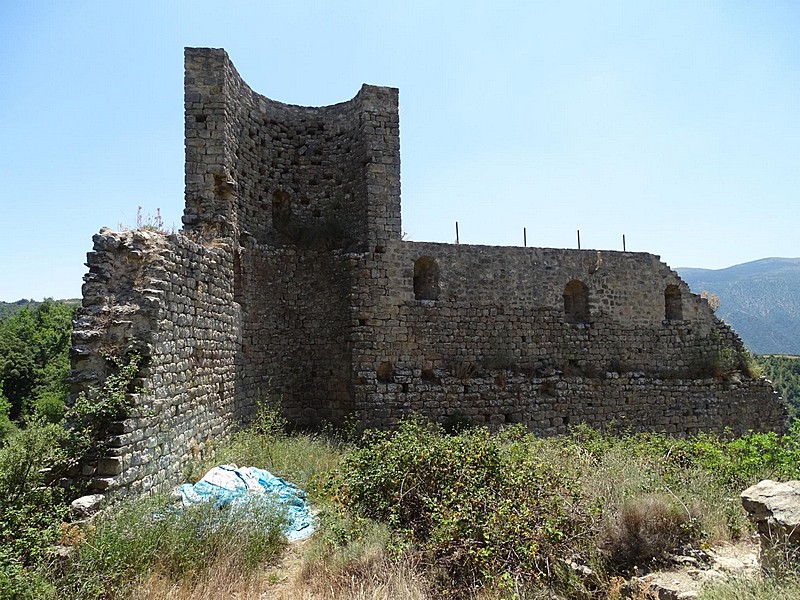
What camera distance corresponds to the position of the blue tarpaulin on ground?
6.45 m

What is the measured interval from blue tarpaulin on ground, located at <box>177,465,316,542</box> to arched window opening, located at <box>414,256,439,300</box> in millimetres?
6369

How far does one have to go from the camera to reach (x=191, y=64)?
416 inches

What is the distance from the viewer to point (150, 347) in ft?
21.8

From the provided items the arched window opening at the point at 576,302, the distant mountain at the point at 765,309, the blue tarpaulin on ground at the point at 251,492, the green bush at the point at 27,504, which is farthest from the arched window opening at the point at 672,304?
the distant mountain at the point at 765,309

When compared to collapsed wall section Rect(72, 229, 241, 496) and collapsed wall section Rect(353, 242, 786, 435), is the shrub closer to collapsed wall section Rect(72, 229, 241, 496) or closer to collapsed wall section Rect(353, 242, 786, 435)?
collapsed wall section Rect(72, 229, 241, 496)

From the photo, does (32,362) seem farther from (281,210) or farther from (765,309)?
(765,309)

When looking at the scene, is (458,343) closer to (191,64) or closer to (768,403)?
(191,64)

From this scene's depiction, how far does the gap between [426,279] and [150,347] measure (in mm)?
7676

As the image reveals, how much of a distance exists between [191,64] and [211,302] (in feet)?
16.2

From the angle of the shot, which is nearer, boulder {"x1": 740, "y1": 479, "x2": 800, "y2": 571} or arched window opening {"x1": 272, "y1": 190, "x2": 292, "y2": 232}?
boulder {"x1": 740, "y1": 479, "x2": 800, "y2": 571}

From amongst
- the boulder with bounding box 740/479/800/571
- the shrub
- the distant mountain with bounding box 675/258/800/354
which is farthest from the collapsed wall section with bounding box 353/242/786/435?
the distant mountain with bounding box 675/258/800/354

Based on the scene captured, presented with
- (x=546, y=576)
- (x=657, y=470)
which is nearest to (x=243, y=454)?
(x=546, y=576)

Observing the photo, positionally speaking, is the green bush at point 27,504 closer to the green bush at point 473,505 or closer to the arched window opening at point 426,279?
the green bush at point 473,505

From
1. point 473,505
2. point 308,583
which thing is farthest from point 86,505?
point 473,505
